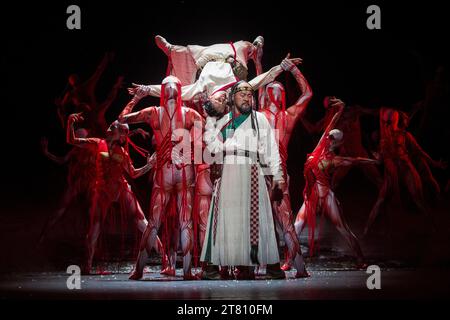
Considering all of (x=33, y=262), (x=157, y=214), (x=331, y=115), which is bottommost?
(x=33, y=262)

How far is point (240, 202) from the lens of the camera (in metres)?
6.31

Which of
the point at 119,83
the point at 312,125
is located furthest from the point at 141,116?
the point at 312,125

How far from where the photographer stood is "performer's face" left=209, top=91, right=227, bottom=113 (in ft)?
21.1

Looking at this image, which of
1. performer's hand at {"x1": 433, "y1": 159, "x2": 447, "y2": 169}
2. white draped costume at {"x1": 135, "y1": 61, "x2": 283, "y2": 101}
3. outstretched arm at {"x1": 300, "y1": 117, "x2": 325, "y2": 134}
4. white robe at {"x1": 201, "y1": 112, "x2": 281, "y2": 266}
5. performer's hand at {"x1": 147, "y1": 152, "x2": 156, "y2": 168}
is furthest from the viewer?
performer's hand at {"x1": 433, "y1": 159, "x2": 447, "y2": 169}

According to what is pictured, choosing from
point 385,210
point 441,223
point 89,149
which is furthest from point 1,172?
point 441,223

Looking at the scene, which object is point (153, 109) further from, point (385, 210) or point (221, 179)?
point (385, 210)

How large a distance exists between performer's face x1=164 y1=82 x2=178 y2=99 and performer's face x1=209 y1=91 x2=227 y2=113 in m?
0.36

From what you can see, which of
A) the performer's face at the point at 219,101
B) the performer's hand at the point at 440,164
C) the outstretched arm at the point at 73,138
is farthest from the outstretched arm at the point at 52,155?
the performer's hand at the point at 440,164

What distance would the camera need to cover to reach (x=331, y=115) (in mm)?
7637

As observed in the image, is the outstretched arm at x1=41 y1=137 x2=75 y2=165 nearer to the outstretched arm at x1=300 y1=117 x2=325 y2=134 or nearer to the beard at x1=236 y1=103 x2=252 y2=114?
the outstretched arm at x1=300 y1=117 x2=325 y2=134

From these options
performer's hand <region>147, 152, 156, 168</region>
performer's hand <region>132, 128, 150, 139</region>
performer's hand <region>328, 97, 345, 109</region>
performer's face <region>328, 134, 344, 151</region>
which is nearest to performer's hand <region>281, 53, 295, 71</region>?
performer's hand <region>328, 97, 345, 109</region>

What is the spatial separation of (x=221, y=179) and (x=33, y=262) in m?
1.96

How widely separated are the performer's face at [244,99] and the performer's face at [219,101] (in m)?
0.17

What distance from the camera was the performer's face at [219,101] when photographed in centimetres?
644
